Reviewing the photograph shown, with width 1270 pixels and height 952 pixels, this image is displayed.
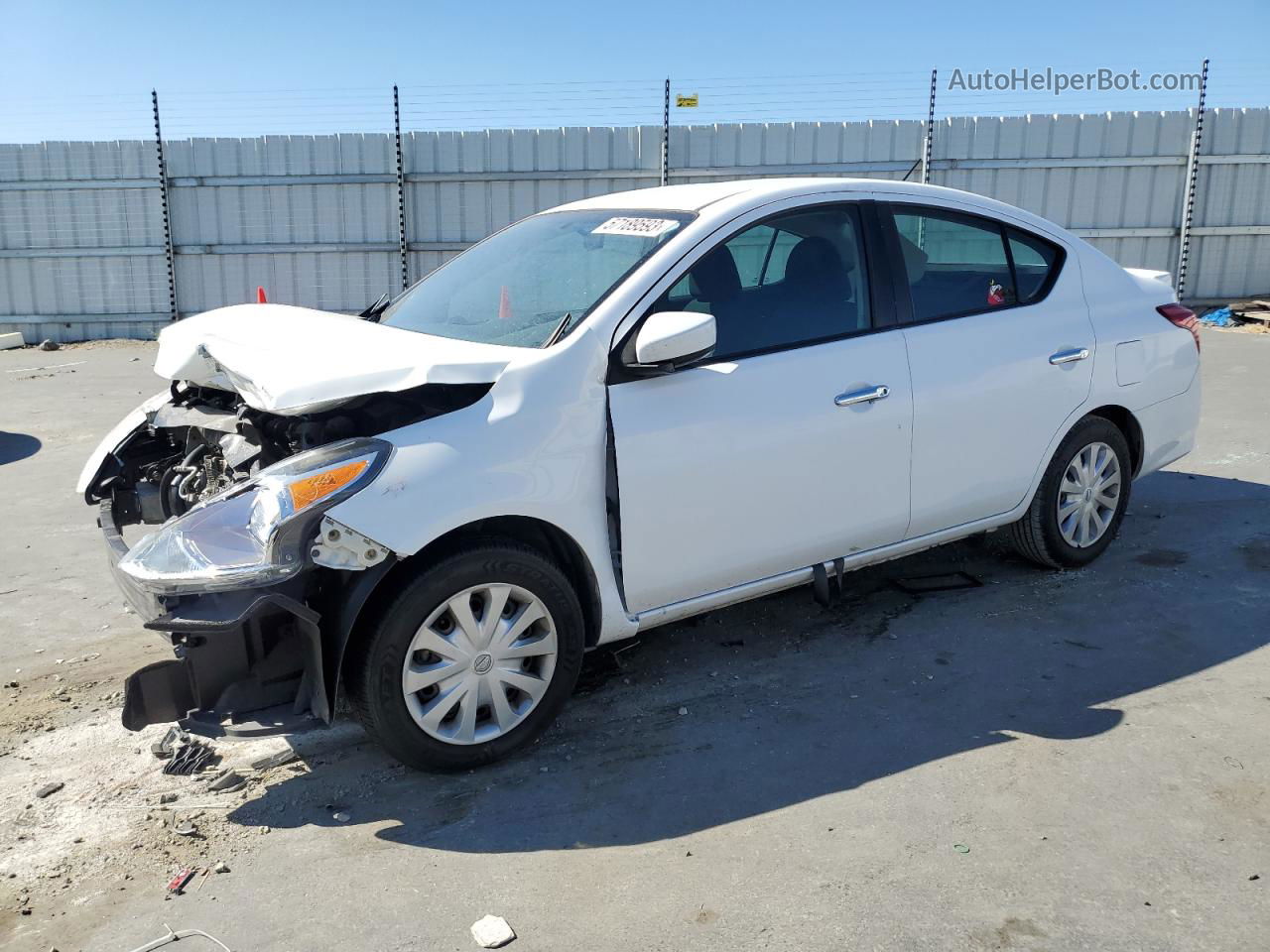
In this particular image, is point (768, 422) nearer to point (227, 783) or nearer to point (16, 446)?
point (227, 783)

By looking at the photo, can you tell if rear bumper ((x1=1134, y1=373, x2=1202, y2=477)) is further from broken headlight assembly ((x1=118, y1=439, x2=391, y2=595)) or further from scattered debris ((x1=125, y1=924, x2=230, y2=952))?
scattered debris ((x1=125, y1=924, x2=230, y2=952))

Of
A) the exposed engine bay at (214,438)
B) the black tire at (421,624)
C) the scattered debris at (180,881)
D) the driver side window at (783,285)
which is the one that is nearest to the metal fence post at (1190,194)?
the driver side window at (783,285)

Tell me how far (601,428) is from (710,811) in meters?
1.24

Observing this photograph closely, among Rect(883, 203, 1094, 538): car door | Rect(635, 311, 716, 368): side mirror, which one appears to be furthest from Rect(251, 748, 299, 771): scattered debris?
Rect(883, 203, 1094, 538): car door

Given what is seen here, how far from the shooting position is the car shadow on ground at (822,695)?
334 centimetres

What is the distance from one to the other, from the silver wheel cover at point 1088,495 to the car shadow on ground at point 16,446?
7198 millimetres

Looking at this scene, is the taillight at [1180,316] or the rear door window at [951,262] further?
the taillight at [1180,316]

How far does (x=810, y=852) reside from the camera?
3.05 m

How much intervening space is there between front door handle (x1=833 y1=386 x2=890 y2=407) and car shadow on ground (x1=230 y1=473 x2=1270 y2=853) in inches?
41.1

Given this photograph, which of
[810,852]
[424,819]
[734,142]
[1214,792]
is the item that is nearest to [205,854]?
[424,819]

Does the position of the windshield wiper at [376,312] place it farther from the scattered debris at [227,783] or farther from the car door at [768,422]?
the scattered debris at [227,783]

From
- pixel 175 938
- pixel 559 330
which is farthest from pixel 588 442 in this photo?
pixel 175 938

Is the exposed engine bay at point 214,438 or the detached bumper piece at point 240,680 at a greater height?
the exposed engine bay at point 214,438

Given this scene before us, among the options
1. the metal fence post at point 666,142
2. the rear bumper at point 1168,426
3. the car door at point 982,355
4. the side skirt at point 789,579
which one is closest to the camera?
the side skirt at point 789,579
